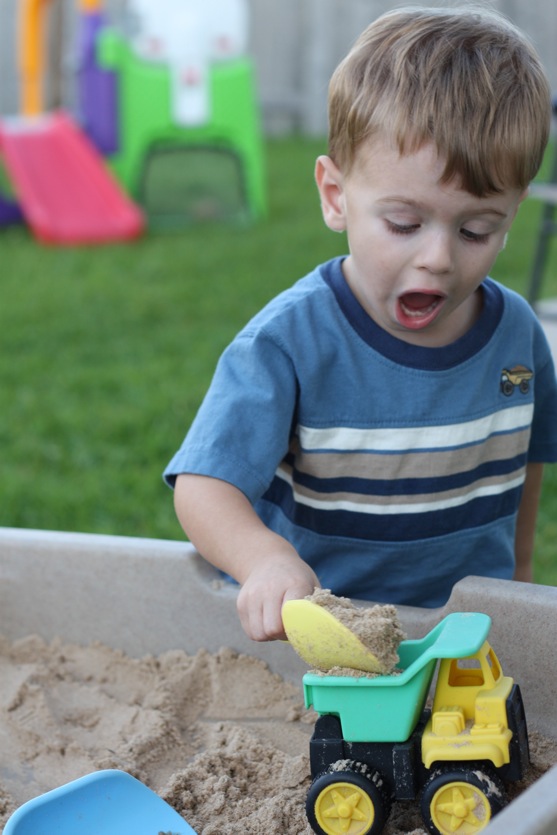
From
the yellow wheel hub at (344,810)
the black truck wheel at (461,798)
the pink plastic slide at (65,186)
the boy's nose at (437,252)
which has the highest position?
the boy's nose at (437,252)

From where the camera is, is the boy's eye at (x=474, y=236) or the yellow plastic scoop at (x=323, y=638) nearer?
the yellow plastic scoop at (x=323, y=638)

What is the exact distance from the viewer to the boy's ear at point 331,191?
1.26m

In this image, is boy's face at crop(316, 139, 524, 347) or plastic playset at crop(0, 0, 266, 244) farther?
plastic playset at crop(0, 0, 266, 244)

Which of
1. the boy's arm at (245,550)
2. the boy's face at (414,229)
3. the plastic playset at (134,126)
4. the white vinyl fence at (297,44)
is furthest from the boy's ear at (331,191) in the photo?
the white vinyl fence at (297,44)

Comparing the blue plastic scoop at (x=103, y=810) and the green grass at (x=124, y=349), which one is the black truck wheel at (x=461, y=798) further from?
the green grass at (x=124, y=349)

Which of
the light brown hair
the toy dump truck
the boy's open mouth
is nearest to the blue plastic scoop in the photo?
the toy dump truck

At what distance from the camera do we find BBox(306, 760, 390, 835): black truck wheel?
100cm

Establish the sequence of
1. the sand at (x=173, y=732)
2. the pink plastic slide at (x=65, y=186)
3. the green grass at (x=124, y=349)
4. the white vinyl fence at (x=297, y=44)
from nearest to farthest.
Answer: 1. the sand at (x=173, y=732)
2. the green grass at (x=124, y=349)
3. the pink plastic slide at (x=65, y=186)
4. the white vinyl fence at (x=297, y=44)

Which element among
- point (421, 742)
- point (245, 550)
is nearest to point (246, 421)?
point (245, 550)

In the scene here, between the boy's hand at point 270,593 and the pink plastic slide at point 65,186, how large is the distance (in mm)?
4200

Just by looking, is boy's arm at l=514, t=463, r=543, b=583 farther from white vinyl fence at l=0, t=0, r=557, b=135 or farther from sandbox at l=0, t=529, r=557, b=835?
white vinyl fence at l=0, t=0, r=557, b=135

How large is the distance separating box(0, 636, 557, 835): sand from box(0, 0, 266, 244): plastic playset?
392cm

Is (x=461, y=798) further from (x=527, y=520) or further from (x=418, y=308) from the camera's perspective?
(x=527, y=520)

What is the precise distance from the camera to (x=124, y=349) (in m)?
3.38
